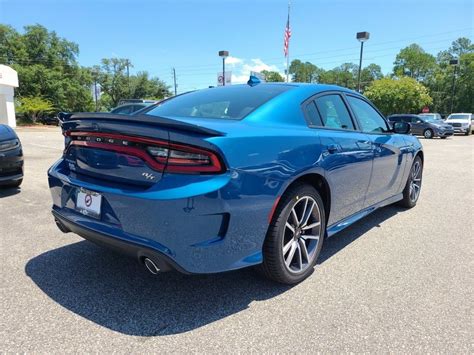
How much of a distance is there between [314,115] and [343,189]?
691 millimetres

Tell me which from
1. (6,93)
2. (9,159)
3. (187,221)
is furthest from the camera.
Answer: (6,93)

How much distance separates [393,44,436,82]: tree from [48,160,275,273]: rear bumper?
92020mm

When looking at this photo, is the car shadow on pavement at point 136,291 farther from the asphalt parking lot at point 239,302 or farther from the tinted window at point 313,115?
the tinted window at point 313,115

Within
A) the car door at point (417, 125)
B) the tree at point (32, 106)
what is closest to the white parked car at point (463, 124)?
the car door at point (417, 125)

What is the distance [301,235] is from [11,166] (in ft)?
14.5

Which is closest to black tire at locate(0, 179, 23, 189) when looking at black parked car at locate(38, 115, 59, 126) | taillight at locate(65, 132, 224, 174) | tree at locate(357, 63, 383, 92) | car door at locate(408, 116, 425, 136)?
taillight at locate(65, 132, 224, 174)

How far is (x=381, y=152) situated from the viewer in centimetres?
389

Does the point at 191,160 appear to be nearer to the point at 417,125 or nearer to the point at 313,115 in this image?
the point at 313,115

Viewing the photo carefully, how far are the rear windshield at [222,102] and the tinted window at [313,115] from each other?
24 cm

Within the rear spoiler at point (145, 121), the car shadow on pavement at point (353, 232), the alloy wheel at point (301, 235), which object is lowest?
the car shadow on pavement at point (353, 232)

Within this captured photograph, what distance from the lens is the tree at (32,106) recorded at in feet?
126

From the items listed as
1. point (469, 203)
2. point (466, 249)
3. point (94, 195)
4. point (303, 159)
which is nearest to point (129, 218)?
point (94, 195)

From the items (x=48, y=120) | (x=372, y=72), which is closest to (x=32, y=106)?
(x=48, y=120)

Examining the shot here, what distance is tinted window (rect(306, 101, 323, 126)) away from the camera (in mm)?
3018
